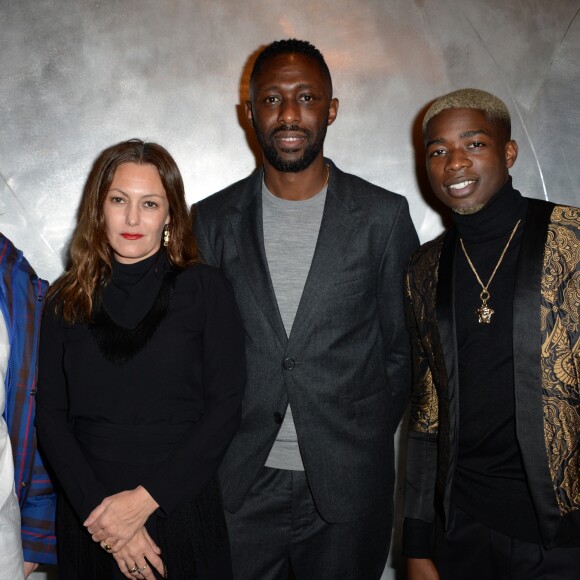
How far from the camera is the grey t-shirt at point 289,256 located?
2.16 meters

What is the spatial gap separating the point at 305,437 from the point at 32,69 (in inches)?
71.3

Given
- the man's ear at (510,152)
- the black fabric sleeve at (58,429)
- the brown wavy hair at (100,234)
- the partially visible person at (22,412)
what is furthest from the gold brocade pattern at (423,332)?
the partially visible person at (22,412)

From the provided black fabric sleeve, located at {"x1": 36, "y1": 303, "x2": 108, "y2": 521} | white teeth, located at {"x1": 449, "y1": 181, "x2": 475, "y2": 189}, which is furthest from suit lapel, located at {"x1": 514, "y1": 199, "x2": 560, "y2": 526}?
black fabric sleeve, located at {"x1": 36, "y1": 303, "x2": 108, "y2": 521}

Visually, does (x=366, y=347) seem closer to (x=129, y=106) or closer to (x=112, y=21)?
(x=129, y=106)

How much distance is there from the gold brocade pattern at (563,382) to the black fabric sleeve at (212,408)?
2.80 ft

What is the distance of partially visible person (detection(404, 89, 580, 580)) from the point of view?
1761 mm

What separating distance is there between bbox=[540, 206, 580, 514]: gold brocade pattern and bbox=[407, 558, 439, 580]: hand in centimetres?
49

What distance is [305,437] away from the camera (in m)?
2.11

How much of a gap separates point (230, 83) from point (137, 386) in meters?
1.48

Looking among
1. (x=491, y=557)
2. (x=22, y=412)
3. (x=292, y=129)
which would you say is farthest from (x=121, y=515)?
(x=292, y=129)

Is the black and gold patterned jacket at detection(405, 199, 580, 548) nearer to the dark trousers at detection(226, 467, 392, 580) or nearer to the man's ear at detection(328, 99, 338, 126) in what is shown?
the dark trousers at detection(226, 467, 392, 580)

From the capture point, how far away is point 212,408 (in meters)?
1.90

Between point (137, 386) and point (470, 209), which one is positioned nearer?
point (137, 386)

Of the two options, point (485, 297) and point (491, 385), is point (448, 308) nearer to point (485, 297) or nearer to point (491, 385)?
point (485, 297)
